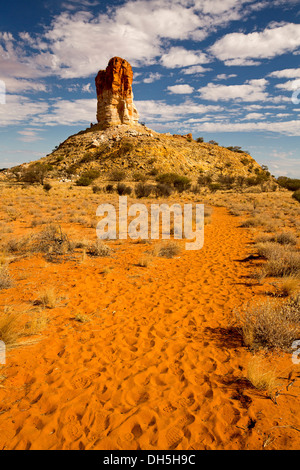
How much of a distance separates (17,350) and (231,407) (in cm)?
334

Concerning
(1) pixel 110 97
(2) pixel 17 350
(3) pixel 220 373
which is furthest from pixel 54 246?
(1) pixel 110 97

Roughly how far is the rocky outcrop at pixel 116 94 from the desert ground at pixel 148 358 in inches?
2462

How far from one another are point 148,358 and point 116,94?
69.1 meters

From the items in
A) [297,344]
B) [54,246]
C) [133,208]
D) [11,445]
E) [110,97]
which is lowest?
[11,445]

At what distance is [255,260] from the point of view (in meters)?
7.91

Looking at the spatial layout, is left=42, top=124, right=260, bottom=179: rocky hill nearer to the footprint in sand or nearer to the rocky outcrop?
the rocky outcrop

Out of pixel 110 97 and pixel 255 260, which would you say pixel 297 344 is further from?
pixel 110 97

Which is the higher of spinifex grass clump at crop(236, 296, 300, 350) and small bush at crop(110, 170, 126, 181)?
small bush at crop(110, 170, 126, 181)

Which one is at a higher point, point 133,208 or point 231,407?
point 133,208

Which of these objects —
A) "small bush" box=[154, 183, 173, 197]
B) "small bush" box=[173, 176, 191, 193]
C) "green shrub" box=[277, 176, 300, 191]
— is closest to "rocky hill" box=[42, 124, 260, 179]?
"small bush" box=[173, 176, 191, 193]

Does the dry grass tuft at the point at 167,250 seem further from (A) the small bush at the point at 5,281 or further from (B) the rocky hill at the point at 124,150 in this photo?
(B) the rocky hill at the point at 124,150

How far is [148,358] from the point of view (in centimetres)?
361

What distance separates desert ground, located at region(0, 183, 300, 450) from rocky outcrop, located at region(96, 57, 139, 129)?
205ft

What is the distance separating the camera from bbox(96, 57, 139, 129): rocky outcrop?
5959cm
